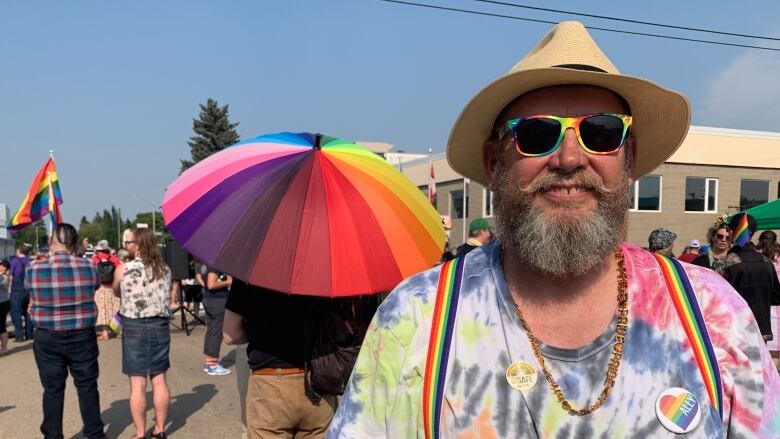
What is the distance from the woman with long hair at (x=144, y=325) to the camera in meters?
4.79

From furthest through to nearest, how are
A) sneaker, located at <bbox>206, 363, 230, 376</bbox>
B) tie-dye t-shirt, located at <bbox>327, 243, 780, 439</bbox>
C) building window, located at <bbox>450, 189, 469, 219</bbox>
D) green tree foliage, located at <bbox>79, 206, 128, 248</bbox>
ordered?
green tree foliage, located at <bbox>79, 206, 128, 248</bbox> → building window, located at <bbox>450, 189, 469, 219</bbox> → sneaker, located at <bbox>206, 363, 230, 376</bbox> → tie-dye t-shirt, located at <bbox>327, 243, 780, 439</bbox>

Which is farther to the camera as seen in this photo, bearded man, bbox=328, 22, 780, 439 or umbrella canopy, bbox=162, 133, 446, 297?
umbrella canopy, bbox=162, 133, 446, 297

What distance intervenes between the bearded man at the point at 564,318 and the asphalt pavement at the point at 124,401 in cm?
464

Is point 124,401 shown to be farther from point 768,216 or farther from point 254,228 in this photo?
point 768,216

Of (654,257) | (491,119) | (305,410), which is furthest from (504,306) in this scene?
(305,410)

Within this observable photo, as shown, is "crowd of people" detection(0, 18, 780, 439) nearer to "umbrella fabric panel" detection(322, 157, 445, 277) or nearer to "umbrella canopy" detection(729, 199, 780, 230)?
"umbrella fabric panel" detection(322, 157, 445, 277)

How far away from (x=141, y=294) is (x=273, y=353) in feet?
7.62

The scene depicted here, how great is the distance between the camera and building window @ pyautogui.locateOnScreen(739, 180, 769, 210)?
23203 millimetres

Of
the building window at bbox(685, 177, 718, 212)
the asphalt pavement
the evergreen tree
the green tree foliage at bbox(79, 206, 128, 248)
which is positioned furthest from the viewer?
the green tree foliage at bbox(79, 206, 128, 248)

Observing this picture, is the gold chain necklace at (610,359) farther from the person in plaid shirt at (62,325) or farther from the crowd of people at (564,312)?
the person in plaid shirt at (62,325)

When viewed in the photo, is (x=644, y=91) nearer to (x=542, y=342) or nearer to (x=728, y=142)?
(x=542, y=342)

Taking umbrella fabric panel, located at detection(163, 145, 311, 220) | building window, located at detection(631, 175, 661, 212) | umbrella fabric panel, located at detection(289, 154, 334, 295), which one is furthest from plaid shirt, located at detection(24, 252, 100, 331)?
building window, located at detection(631, 175, 661, 212)

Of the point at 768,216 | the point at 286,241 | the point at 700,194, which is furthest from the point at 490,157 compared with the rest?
the point at 700,194

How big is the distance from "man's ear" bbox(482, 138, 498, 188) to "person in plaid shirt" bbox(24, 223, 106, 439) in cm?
415
